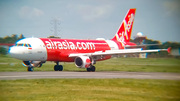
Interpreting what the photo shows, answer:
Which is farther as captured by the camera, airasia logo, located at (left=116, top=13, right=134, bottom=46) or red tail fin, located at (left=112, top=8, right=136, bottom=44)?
airasia logo, located at (left=116, top=13, right=134, bottom=46)

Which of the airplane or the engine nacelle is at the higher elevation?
the airplane

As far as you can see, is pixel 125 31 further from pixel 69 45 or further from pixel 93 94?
pixel 93 94

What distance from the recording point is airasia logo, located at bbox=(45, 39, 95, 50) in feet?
112

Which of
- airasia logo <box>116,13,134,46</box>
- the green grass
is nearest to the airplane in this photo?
airasia logo <box>116,13,134,46</box>

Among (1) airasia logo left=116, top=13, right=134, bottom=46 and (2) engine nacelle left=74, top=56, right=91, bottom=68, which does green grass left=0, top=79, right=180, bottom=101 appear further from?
(1) airasia logo left=116, top=13, right=134, bottom=46

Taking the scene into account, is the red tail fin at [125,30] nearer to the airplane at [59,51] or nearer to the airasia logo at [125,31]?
the airasia logo at [125,31]

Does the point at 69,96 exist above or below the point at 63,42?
below

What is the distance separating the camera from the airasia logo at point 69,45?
34062 millimetres

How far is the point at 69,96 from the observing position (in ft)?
46.4

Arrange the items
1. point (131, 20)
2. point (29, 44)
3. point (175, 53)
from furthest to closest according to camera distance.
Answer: point (131, 20), point (29, 44), point (175, 53)

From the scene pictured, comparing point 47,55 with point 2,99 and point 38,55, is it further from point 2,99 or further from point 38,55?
point 2,99

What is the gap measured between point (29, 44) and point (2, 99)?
1955cm

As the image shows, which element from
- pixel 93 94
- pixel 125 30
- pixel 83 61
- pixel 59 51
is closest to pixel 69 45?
pixel 59 51

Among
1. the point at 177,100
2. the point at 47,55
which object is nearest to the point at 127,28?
the point at 47,55
